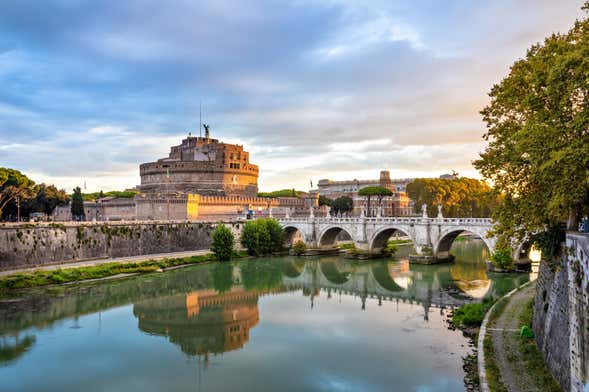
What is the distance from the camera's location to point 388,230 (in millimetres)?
32938

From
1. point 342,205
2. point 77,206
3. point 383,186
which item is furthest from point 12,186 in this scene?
point 383,186

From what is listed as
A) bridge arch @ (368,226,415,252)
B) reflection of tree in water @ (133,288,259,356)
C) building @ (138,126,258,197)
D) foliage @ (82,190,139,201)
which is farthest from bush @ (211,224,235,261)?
Answer: foliage @ (82,190,139,201)

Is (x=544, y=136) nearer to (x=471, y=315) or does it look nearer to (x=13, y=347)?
(x=471, y=315)

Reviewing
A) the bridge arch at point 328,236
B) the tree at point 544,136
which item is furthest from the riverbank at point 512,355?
the bridge arch at point 328,236

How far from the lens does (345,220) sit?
34.7 m

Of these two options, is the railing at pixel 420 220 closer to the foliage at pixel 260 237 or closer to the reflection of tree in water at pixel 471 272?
the reflection of tree in water at pixel 471 272

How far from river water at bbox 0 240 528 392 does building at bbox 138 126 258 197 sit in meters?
27.6

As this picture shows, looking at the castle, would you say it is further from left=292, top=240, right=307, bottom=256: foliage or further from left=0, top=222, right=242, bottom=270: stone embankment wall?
left=292, top=240, right=307, bottom=256: foliage

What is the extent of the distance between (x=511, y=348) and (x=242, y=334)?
7655 mm

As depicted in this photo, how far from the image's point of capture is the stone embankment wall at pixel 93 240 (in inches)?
958

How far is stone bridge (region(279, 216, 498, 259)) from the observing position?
27453 mm

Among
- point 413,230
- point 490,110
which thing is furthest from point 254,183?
point 490,110

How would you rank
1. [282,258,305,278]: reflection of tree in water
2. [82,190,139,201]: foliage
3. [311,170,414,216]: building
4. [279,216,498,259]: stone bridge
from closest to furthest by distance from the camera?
[279,216,498,259]: stone bridge, [282,258,305,278]: reflection of tree in water, [82,190,139,201]: foliage, [311,170,414,216]: building

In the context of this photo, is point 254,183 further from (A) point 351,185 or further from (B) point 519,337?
(B) point 519,337
